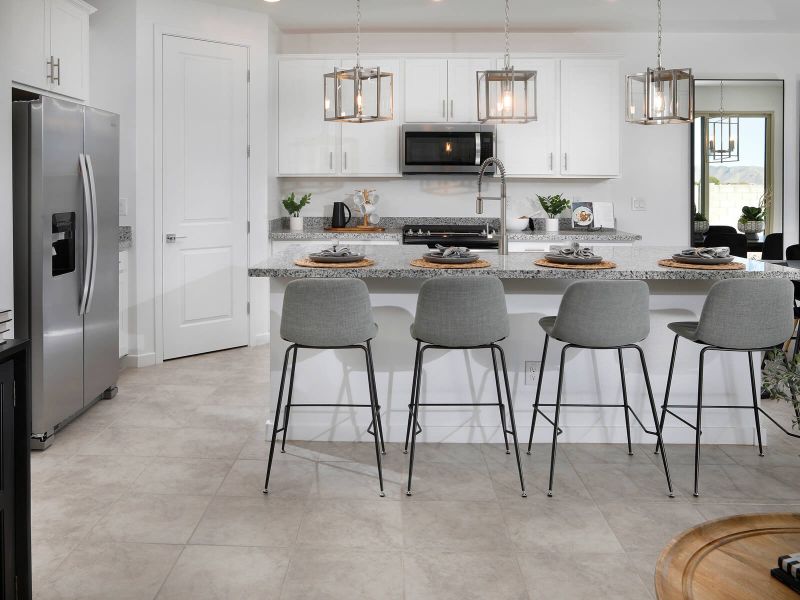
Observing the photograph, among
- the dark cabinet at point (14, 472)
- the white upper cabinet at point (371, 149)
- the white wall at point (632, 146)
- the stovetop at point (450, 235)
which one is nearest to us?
the dark cabinet at point (14, 472)

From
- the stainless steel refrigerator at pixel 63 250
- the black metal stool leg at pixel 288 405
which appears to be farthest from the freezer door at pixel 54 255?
the black metal stool leg at pixel 288 405

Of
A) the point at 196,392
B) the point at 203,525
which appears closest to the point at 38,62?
the point at 196,392

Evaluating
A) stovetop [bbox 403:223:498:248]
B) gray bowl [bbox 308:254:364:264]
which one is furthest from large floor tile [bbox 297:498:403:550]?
stovetop [bbox 403:223:498:248]

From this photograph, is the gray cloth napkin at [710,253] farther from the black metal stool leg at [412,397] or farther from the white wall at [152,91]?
the white wall at [152,91]

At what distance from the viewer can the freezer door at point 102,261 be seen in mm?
3926

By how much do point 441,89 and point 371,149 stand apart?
0.73 metres

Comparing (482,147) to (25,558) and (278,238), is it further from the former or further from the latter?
(25,558)

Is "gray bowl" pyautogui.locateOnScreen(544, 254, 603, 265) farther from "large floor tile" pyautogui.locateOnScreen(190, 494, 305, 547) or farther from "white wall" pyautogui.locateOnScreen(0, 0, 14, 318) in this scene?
"white wall" pyautogui.locateOnScreen(0, 0, 14, 318)

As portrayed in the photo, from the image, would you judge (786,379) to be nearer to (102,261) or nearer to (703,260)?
(703,260)

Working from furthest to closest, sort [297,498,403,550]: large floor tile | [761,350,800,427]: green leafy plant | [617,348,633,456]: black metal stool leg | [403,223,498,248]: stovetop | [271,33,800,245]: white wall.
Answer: [271,33,800,245]: white wall → [403,223,498,248]: stovetop → [617,348,633,456]: black metal stool leg → [297,498,403,550]: large floor tile → [761,350,800,427]: green leafy plant

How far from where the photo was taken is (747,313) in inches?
120

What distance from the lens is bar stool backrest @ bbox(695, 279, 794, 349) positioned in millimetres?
3041

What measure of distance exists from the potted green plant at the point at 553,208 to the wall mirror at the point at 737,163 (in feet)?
3.77

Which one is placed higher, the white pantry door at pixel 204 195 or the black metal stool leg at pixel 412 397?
the white pantry door at pixel 204 195
